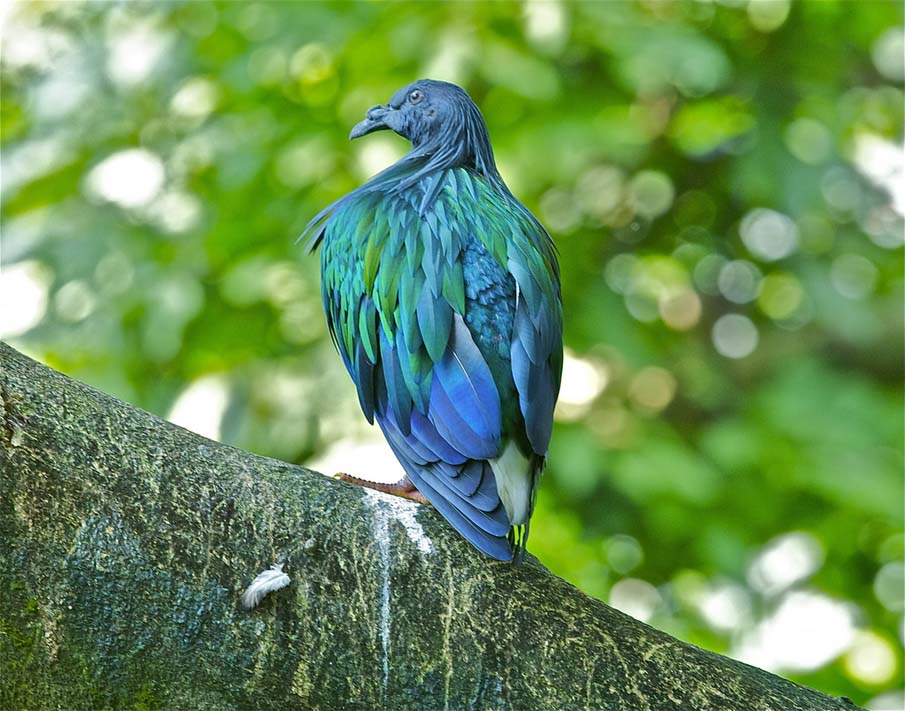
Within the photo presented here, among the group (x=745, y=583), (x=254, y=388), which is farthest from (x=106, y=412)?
(x=745, y=583)

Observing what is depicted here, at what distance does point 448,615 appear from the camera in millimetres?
2656

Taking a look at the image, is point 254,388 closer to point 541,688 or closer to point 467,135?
point 467,135

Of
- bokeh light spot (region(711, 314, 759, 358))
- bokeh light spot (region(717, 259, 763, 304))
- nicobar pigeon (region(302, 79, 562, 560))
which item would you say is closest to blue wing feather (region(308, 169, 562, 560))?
nicobar pigeon (region(302, 79, 562, 560))

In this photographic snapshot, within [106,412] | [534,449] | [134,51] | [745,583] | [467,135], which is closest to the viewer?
[106,412]

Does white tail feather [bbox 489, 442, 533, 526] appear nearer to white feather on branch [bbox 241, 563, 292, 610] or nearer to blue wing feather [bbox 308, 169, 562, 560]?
blue wing feather [bbox 308, 169, 562, 560]

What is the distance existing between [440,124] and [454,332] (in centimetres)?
99

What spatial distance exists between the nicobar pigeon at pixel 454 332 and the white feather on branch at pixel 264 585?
0.49 metres

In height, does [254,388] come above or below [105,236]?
below

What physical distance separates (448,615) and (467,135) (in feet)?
5.85

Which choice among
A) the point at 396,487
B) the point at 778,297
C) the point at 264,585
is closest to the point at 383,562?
the point at 264,585

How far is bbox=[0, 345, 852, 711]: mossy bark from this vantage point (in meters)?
2.36

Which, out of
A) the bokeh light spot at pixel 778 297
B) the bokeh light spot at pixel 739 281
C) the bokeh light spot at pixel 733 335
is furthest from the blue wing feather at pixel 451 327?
the bokeh light spot at pixel 778 297

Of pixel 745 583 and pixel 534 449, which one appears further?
pixel 745 583

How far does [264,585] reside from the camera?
8.23 ft
